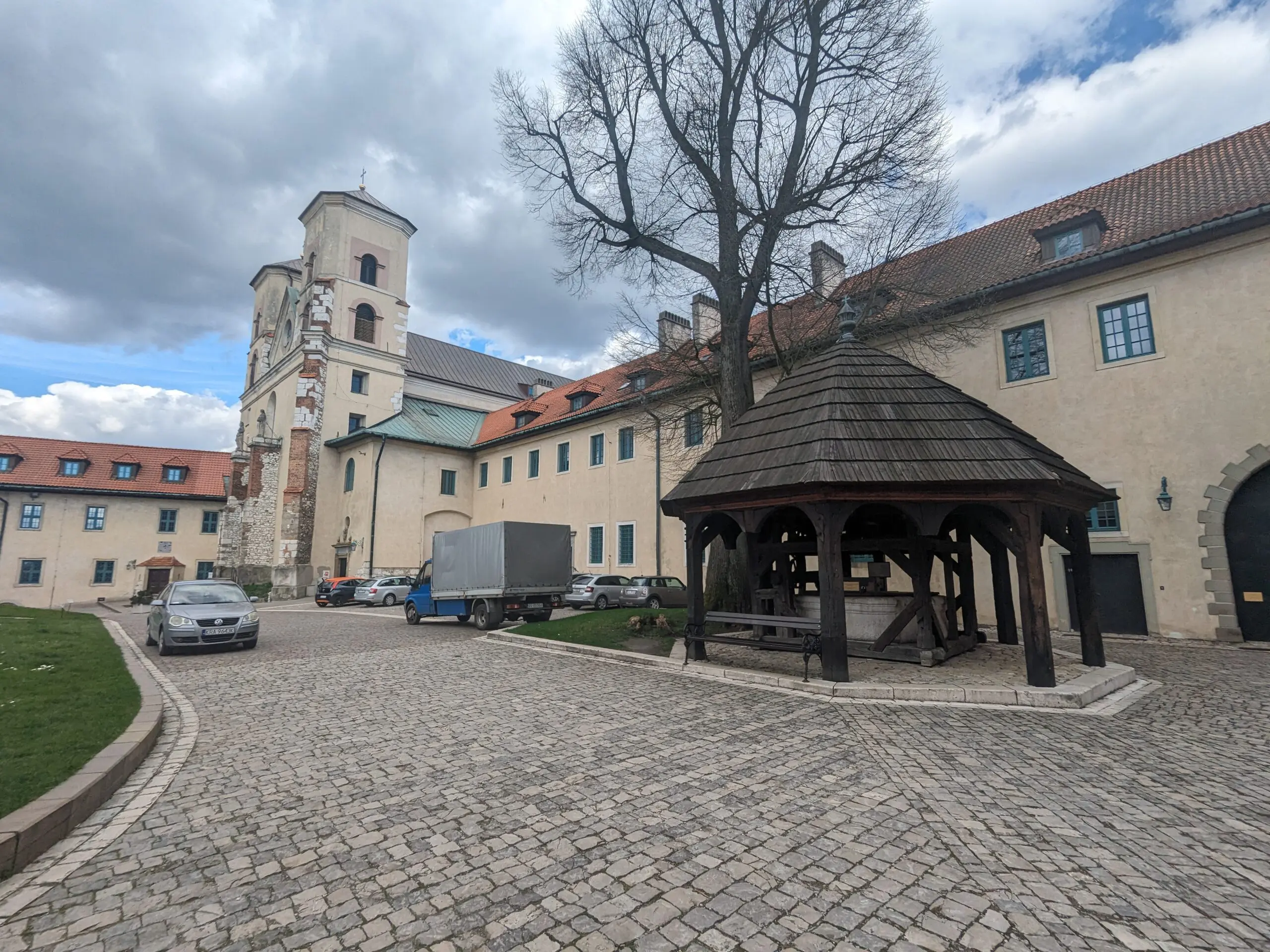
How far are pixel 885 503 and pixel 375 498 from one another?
102ft

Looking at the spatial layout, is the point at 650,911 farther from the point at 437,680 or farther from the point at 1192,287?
the point at 1192,287

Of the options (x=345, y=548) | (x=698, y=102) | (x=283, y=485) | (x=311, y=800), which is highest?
(x=698, y=102)

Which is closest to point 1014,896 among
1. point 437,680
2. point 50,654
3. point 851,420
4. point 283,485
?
point 851,420

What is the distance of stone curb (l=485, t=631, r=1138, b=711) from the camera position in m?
7.38

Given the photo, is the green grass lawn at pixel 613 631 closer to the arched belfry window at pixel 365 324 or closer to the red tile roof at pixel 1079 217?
the red tile roof at pixel 1079 217

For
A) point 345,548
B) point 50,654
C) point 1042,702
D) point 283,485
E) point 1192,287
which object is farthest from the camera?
point 283,485

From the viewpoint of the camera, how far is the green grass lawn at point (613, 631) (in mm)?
11984

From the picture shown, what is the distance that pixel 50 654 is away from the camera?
10266mm

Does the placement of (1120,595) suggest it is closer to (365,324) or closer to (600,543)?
(600,543)

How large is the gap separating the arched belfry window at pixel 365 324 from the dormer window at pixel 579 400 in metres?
16.0

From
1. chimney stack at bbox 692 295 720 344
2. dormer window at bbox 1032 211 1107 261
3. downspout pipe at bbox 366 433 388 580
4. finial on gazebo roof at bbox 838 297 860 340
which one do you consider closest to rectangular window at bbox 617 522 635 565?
chimney stack at bbox 692 295 720 344

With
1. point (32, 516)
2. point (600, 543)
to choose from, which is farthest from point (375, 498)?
point (32, 516)

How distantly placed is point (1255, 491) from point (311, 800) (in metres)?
18.0

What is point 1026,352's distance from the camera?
55.5ft
